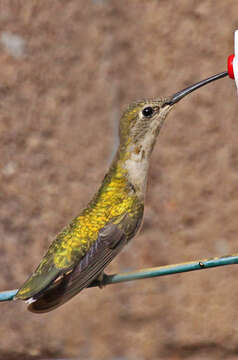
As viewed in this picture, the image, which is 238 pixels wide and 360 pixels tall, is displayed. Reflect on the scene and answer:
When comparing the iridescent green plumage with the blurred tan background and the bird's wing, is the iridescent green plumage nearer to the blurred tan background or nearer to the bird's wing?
the bird's wing

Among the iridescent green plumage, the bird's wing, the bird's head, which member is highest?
the bird's head

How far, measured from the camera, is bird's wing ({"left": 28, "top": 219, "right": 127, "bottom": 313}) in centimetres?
247

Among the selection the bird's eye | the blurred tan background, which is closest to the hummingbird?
the bird's eye

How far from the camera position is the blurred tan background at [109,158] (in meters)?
2.97

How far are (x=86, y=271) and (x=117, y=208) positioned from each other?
247 mm

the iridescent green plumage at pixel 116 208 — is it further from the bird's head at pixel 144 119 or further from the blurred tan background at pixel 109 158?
the blurred tan background at pixel 109 158

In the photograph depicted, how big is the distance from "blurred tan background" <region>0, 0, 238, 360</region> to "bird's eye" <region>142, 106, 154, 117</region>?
0.78 ft

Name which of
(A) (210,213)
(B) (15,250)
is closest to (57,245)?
(B) (15,250)

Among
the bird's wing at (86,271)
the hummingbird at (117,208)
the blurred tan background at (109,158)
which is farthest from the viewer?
the blurred tan background at (109,158)

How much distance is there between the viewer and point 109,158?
303cm

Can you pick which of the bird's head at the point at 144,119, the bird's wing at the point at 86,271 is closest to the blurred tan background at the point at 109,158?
the bird's head at the point at 144,119

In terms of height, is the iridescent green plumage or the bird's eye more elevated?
the bird's eye

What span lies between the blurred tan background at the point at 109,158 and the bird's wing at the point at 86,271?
1.09 ft

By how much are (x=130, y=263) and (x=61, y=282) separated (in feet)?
1.77
